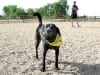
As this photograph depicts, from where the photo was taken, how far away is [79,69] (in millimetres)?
7422

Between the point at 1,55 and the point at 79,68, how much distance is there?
279cm

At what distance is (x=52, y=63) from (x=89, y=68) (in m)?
1.08

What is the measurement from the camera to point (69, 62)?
26.8ft

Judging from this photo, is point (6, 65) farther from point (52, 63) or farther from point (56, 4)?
point (56, 4)

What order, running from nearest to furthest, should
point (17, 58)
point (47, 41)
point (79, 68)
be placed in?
point (47, 41) → point (79, 68) → point (17, 58)

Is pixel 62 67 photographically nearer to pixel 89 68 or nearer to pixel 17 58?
pixel 89 68

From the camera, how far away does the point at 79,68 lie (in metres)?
7.50

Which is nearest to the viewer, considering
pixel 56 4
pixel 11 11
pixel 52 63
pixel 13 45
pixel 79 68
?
pixel 79 68

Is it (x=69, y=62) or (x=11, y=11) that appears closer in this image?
(x=69, y=62)

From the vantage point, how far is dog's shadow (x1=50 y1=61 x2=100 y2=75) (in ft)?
23.4

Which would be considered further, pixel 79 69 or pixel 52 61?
pixel 52 61

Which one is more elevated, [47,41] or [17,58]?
[47,41]

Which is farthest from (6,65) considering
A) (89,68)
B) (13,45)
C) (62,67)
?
(13,45)

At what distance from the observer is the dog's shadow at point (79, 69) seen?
714 cm
